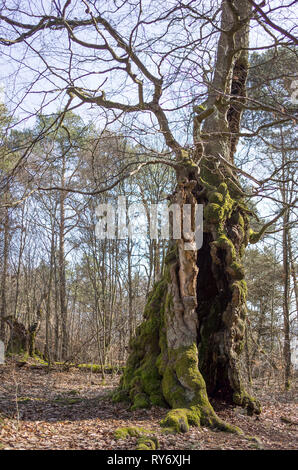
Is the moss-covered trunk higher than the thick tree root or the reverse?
higher

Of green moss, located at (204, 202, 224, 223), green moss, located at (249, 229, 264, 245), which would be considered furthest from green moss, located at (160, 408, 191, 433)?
green moss, located at (249, 229, 264, 245)

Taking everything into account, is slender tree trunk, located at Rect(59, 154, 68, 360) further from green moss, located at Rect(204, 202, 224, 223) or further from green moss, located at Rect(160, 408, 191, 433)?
green moss, located at Rect(160, 408, 191, 433)

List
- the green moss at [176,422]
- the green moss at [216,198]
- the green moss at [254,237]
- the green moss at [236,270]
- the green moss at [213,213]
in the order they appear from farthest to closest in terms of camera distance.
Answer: the green moss at [254,237]
the green moss at [216,198]
the green moss at [213,213]
the green moss at [236,270]
the green moss at [176,422]

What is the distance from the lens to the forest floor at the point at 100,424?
4.05m

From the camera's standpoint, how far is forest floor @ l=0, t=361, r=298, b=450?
13.3 ft

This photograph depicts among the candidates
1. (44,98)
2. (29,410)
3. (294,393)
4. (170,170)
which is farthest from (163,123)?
(294,393)

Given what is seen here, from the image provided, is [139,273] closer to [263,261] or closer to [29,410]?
[263,261]

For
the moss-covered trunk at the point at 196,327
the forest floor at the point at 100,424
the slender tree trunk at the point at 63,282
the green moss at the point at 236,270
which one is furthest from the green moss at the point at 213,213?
the slender tree trunk at the point at 63,282

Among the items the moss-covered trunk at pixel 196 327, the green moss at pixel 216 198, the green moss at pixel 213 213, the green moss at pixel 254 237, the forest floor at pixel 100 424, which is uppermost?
the green moss at pixel 216 198

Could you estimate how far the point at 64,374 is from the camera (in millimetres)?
11547

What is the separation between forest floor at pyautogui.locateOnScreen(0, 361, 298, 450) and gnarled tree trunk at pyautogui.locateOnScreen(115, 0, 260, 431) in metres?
0.40

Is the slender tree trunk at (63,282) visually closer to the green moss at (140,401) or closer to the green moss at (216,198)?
the green moss at (216,198)

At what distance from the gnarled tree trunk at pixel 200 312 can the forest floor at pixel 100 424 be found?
0.40 metres

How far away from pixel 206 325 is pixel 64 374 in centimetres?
664
